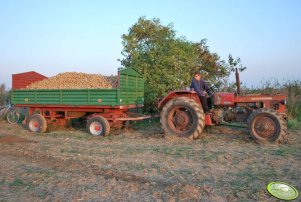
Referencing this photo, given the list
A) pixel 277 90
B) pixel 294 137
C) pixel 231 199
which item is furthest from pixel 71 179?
pixel 277 90

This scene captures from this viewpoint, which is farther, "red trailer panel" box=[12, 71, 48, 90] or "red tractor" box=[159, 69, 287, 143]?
"red trailer panel" box=[12, 71, 48, 90]

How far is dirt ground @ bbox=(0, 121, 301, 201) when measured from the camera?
15.0 ft

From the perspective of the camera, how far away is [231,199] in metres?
4.32

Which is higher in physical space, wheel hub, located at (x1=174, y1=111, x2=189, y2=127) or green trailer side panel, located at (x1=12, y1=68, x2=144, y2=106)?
green trailer side panel, located at (x1=12, y1=68, x2=144, y2=106)

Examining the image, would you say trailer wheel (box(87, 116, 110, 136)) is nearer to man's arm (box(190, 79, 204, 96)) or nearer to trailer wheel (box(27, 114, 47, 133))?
trailer wheel (box(27, 114, 47, 133))

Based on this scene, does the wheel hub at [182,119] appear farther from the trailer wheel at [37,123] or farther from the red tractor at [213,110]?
the trailer wheel at [37,123]

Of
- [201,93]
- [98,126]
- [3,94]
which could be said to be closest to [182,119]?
[201,93]

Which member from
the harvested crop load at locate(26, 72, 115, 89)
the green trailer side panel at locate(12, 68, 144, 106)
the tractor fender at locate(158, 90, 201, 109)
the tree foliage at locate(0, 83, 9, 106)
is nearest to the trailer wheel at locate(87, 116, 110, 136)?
the green trailer side panel at locate(12, 68, 144, 106)

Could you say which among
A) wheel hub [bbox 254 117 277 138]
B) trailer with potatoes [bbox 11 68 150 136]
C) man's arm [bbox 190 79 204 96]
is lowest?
wheel hub [bbox 254 117 277 138]

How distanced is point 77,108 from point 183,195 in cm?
669

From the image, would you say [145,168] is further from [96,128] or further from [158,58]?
[158,58]

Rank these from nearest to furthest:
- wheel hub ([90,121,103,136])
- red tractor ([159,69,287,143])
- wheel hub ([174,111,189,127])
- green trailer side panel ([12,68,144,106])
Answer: red tractor ([159,69,287,143]), wheel hub ([174,111,189,127]), green trailer side panel ([12,68,144,106]), wheel hub ([90,121,103,136])

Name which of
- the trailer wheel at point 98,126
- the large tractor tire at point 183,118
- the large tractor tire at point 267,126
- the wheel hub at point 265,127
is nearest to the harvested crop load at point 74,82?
the trailer wheel at point 98,126

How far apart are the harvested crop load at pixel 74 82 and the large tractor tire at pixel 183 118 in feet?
7.06
